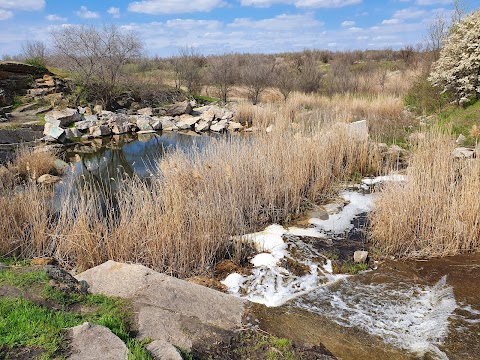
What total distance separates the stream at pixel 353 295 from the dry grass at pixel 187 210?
452mm

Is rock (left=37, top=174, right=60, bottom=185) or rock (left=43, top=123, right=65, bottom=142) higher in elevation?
rock (left=43, top=123, right=65, bottom=142)

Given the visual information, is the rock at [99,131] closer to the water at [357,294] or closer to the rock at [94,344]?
the water at [357,294]

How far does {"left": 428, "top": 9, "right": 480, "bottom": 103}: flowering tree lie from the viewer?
37.6 ft

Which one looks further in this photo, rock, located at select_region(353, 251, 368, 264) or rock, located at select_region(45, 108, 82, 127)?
rock, located at select_region(45, 108, 82, 127)

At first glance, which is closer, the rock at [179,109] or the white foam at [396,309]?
the white foam at [396,309]

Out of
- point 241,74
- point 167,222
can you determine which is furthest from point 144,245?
point 241,74

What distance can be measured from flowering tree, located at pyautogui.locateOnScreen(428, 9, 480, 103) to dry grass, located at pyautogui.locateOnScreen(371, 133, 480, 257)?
23.7 ft

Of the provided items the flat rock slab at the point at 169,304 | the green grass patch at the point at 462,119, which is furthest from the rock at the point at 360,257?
the green grass patch at the point at 462,119

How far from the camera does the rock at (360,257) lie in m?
5.20

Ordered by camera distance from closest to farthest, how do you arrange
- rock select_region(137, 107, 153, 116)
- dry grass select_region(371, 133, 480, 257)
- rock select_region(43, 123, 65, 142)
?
dry grass select_region(371, 133, 480, 257) < rock select_region(43, 123, 65, 142) < rock select_region(137, 107, 153, 116)

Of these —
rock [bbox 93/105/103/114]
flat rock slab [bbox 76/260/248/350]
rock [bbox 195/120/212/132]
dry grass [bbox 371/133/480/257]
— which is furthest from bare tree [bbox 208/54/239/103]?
flat rock slab [bbox 76/260/248/350]

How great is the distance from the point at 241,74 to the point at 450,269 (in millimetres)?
20839

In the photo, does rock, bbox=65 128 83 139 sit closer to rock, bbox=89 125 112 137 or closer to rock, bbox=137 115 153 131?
rock, bbox=89 125 112 137

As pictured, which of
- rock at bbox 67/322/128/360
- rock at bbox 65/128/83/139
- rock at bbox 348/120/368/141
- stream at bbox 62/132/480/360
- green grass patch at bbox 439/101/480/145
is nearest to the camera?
rock at bbox 67/322/128/360
